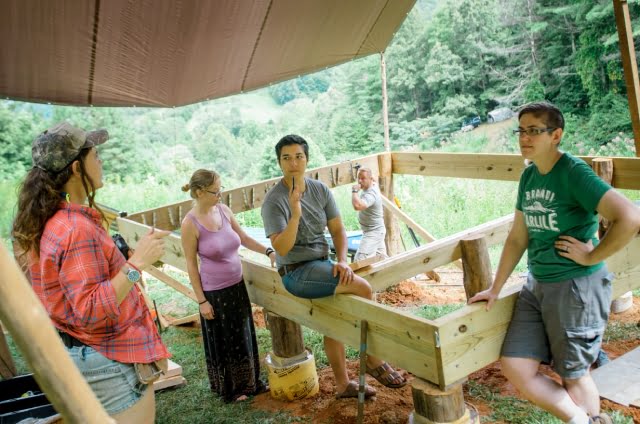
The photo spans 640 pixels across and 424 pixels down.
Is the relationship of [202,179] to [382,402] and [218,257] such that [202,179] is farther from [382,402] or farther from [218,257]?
[382,402]

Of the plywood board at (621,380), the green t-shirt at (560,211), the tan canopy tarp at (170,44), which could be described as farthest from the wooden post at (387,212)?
the green t-shirt at (560,211)

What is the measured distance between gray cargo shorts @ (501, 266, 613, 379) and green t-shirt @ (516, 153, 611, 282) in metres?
0.06

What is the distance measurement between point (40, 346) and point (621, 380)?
3215 millimetres

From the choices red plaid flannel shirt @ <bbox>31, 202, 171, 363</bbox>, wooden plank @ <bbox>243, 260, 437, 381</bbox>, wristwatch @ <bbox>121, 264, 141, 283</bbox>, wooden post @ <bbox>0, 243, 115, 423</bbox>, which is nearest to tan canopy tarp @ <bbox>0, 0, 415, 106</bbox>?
wooden plank @ <bbox>243, 260, 437, 381</bbox>

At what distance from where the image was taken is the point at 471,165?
261 inches

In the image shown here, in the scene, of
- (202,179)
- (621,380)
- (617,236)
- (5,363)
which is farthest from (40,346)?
(5,363)

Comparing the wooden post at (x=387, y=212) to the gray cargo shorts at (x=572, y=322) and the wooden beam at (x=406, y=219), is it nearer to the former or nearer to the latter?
the wooden beam at (x=406, y=219)

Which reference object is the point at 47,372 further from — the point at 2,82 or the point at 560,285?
the point at 2,82

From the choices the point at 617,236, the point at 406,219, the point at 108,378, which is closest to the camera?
the point at 108,378

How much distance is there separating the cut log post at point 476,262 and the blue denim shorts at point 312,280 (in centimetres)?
129

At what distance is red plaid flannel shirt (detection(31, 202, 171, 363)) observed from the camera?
1990 millimetres

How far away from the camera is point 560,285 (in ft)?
8.61

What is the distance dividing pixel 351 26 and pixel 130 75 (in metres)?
2.46

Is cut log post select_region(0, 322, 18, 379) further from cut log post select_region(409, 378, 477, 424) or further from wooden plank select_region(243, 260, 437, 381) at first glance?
cut log post select_region(409, 378, 477, 424)
